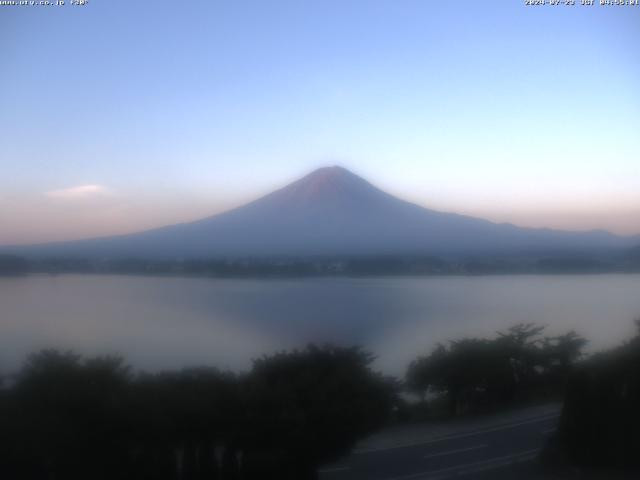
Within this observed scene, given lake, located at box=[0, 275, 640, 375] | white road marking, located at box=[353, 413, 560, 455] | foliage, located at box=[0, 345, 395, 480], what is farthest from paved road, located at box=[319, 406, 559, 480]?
lake, located at box=[0, 275, 640, 375]

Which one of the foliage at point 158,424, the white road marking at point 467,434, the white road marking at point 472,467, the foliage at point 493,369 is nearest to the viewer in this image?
the foliage at point 158,424

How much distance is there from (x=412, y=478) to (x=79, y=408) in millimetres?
2396

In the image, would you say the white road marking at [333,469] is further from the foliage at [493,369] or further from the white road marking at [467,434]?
the foliage at [493,369]

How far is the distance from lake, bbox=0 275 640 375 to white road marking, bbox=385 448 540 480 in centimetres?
133

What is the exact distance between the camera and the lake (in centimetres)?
547

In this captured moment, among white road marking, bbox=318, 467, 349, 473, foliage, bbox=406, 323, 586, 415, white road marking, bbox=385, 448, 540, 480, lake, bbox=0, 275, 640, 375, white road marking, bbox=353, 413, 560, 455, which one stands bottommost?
white road marking, bbox=385, 448, 540, 480

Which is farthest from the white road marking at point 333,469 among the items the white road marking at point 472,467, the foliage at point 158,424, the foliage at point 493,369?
the foliage at point 493,369

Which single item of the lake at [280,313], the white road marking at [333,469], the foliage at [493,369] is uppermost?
the lake at [280,313]

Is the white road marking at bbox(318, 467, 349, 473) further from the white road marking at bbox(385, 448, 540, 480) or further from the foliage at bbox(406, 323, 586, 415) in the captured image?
the foliage at bbox(406, 323, 586, 415)

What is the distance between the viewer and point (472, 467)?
4883 mm

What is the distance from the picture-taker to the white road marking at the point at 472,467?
15.7ft

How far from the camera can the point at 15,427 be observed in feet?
13.4

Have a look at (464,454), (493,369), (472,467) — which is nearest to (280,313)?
(493,369)

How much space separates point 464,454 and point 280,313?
2.52 m
